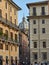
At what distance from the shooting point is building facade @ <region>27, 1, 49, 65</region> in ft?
220

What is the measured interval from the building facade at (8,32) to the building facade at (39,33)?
21.6 ft

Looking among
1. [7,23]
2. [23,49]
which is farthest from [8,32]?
[23,49]

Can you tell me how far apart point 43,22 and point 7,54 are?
17114mm

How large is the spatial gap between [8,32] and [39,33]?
13.4 meters

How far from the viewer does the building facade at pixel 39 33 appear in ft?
220

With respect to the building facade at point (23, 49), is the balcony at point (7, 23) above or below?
above

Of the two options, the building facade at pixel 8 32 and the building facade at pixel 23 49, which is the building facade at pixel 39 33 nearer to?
the building facade at pixel 8 32

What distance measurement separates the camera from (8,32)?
56.6 metres

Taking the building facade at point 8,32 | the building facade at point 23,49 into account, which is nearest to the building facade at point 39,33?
the building facade at point 8,32

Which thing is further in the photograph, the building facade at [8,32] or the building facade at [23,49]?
the building facade at [23,49]

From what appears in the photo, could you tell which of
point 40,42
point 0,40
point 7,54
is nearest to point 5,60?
point 7,54

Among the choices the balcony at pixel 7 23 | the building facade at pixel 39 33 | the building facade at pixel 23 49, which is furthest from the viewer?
the building facade at pixel 23 49

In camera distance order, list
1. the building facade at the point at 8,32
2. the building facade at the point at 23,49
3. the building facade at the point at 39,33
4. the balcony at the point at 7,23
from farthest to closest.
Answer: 1. the building facade at the point at 23,49
2. the building facade at the point at 39,33
3. the building facade at the point at 8,32
4. the balcony at the point at 7,23

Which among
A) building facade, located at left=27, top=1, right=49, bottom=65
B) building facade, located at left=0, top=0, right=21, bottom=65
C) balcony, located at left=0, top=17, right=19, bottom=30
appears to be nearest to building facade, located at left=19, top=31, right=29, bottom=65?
building facade, located at left=27, top=1, right=49, bottom=65
